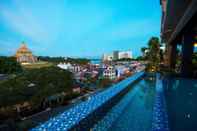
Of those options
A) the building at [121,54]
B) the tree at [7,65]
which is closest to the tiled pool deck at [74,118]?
the tree at [7,65]

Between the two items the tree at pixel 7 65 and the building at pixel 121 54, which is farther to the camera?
the building at pixel 121 54

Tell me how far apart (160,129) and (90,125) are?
0.94 meters

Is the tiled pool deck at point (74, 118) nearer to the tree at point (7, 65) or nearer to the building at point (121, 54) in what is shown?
the tree at point (7, 65)

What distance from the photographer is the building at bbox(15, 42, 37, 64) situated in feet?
166

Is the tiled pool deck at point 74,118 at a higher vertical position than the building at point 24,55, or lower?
lower

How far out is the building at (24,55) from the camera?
166 ft

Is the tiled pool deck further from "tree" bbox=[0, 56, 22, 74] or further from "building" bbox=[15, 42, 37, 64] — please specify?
"building" bbox=[15, 42, 37, 64]

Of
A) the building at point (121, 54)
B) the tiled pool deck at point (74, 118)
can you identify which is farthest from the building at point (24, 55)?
the tiled pool deck at point (74, 118)

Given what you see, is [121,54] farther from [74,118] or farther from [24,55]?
[74,118]

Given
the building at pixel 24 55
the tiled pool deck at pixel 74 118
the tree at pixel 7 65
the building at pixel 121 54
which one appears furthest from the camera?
the building at pixel 121 54

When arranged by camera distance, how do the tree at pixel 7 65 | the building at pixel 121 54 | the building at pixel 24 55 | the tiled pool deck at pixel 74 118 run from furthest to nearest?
the building at pixel 121 54 < the building at pixel 24 55 < the tree at pixel 7 65 < the tiled pool deck at pixel 74 118

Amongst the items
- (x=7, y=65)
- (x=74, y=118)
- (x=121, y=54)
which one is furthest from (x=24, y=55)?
(x=74, y=118)

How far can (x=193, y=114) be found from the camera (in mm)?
2477

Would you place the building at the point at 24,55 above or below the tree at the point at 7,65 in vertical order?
above
